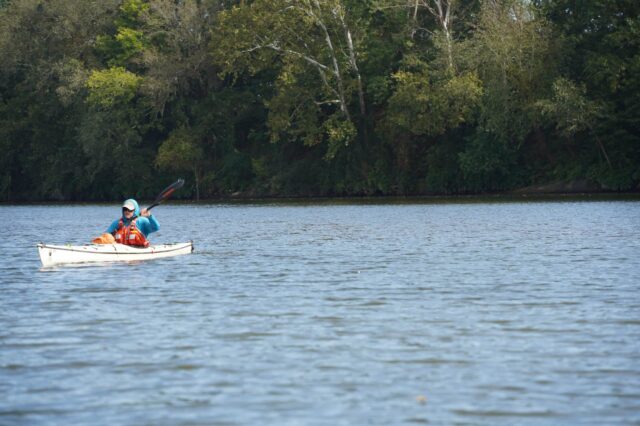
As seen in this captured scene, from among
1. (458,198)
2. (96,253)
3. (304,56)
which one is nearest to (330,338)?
(96,253)

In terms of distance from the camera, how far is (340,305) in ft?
63.7

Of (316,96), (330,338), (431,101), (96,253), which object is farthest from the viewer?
(316,96)

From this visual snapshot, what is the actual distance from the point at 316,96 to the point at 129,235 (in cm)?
5987

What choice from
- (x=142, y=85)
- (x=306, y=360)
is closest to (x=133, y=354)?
(x=306, y=360)

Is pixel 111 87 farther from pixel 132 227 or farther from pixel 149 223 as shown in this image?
pixel 132 227

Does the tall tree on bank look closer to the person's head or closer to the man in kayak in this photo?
the man in kayak

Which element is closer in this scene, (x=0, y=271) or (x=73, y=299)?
(x=73, y=299)

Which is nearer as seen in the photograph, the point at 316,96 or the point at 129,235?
the point at 129,235

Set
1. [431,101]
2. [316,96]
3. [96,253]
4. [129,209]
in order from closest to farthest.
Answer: [96,253] < [129,209] < [431,101] < [316,96]

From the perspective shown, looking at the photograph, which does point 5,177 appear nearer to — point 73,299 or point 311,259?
point 311,259

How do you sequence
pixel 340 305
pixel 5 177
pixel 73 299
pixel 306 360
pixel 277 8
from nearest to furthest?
pixel 306 360 → pixel 340 305 → pixel 73 299 → pixel 277 8 → pixel 5 177

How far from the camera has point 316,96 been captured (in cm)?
8844

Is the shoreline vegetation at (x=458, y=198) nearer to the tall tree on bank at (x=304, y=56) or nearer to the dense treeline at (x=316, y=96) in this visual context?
the dense treeline at (x=316, y=96)

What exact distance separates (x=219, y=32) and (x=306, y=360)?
7628cm
